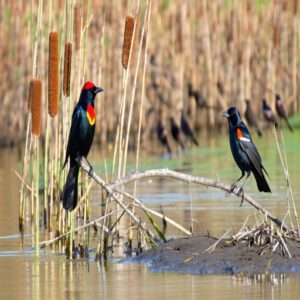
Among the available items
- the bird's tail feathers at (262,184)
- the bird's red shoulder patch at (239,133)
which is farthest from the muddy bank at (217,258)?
the bird's red shoulder patch at (239,133)

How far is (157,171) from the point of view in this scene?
758 cm

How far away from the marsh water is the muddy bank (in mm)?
159

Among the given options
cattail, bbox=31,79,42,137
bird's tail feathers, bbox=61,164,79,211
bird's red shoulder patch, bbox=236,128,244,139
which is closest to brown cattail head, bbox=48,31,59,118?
cattail, bbox=31,79,42,137

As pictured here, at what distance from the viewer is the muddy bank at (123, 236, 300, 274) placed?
7258 mm

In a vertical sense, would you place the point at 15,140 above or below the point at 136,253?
above

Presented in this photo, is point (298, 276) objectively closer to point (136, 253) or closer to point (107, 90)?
point (136, 253)

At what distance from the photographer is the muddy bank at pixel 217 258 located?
23.8 ft

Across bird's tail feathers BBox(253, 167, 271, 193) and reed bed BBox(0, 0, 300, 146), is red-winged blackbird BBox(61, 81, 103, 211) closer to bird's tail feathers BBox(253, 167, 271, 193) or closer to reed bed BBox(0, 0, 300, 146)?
bird's tail feathers BBox(253, 167, 271, 193)

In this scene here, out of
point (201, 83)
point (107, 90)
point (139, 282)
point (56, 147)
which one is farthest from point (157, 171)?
point (201, 83)

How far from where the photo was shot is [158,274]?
24.2ft

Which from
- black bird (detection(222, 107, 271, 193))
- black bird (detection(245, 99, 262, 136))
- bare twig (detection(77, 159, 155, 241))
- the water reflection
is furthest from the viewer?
black bird (detection(245, 99, 262, 136))

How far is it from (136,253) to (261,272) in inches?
54.5

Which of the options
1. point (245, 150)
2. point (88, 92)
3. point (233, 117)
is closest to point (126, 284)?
point (88, 92)

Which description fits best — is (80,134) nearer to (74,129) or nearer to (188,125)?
(74,129)
